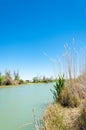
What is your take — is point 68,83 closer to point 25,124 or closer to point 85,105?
point 25,124

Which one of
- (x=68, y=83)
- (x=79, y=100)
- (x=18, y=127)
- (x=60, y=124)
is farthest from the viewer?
(x=68, y=83)

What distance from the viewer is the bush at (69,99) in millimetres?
6103

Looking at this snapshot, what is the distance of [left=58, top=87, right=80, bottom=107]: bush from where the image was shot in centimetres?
Answer: 610

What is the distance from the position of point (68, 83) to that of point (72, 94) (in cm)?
43

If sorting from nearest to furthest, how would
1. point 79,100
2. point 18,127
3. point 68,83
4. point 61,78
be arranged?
1. point 18,127
2. point 79,100
3. point 68,83
4. point 61,78

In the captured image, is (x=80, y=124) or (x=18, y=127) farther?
(x=18, y=127)

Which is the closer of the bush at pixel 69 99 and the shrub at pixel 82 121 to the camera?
the shrub at pixel 82 121

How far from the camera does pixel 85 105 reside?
375 centimetres

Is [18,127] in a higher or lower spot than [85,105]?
lower

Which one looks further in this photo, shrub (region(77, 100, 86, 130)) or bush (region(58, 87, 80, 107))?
bush (region(58, 87, 80, 107))

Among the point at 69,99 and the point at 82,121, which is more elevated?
the point at 69,99

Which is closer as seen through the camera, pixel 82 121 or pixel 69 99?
pixel 82 121

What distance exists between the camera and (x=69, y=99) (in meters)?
6.32

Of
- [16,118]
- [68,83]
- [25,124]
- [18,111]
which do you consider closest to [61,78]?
[68,83]
